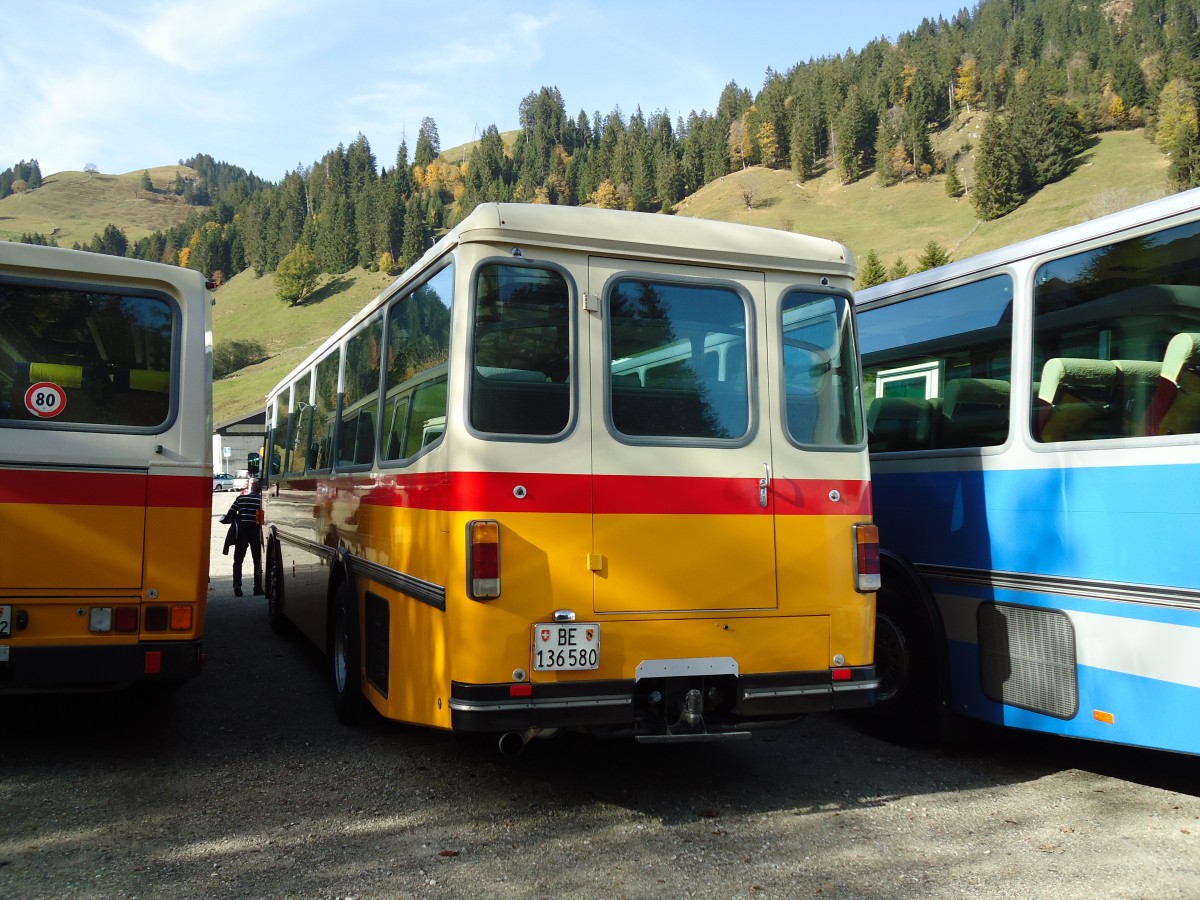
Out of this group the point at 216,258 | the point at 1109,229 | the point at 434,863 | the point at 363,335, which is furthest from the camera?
the point at 216,258

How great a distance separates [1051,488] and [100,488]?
17.0 feet

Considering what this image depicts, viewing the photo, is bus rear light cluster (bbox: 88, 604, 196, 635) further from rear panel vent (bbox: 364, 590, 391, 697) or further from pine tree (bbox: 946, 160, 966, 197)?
pine tree (bbox: 946, 160, 966, 197)

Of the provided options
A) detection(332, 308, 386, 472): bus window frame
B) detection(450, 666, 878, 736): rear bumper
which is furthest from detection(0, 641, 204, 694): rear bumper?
detection(450, 666, 878, 736): rear bumper

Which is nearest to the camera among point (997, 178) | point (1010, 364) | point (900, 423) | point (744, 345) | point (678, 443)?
point (678, 443)

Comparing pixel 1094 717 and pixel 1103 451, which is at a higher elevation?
pixel 1103 451

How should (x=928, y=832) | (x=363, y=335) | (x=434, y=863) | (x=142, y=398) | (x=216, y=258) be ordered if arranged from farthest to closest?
(x=216, y=258) < (x=363, y=335) < (x=142, y=398) < (x=928, y=832) < (x=434, y=863)

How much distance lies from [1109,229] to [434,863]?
178 inches

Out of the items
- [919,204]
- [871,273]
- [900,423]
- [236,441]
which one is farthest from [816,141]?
[900,423]

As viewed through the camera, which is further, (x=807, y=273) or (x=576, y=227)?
(x=807, y=273)

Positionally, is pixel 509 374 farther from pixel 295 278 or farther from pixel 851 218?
Answer: pixel 295 278

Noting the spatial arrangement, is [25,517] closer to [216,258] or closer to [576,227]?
[576,227]

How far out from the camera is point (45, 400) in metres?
5.54

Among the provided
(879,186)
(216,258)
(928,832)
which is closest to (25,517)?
(928,832)

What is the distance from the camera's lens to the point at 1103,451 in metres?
4.98
